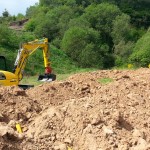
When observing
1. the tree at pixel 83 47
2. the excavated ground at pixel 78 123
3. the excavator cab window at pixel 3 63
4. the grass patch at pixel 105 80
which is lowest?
the tree at pixel 83 47

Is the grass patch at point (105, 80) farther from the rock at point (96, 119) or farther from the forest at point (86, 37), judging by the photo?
the forest at point (86, 37)

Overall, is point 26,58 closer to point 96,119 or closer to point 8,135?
point 96,119

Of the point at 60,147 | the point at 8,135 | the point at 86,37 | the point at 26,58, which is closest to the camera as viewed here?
the point at 8,135

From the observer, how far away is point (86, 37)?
44.8m

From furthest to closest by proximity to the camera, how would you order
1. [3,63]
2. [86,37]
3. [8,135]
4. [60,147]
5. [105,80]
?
1. [86,37]
2. [3,63]
3. [105,80]
4. [60,147]
5. [8,135]

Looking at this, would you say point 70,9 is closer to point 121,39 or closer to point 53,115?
point 121,39

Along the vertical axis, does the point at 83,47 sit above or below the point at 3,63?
below

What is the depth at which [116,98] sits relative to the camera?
33.9 ft

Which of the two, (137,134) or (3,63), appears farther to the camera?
(3,63)

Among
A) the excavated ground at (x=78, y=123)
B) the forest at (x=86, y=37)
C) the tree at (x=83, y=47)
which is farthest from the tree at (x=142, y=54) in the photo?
the excavated ground at (x=78, y=123)

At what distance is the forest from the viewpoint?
Answer: 37969mm

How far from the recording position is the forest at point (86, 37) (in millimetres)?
37969

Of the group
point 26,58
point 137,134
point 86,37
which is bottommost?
point 86,37

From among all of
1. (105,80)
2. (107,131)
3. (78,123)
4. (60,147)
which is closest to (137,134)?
(107,131)
